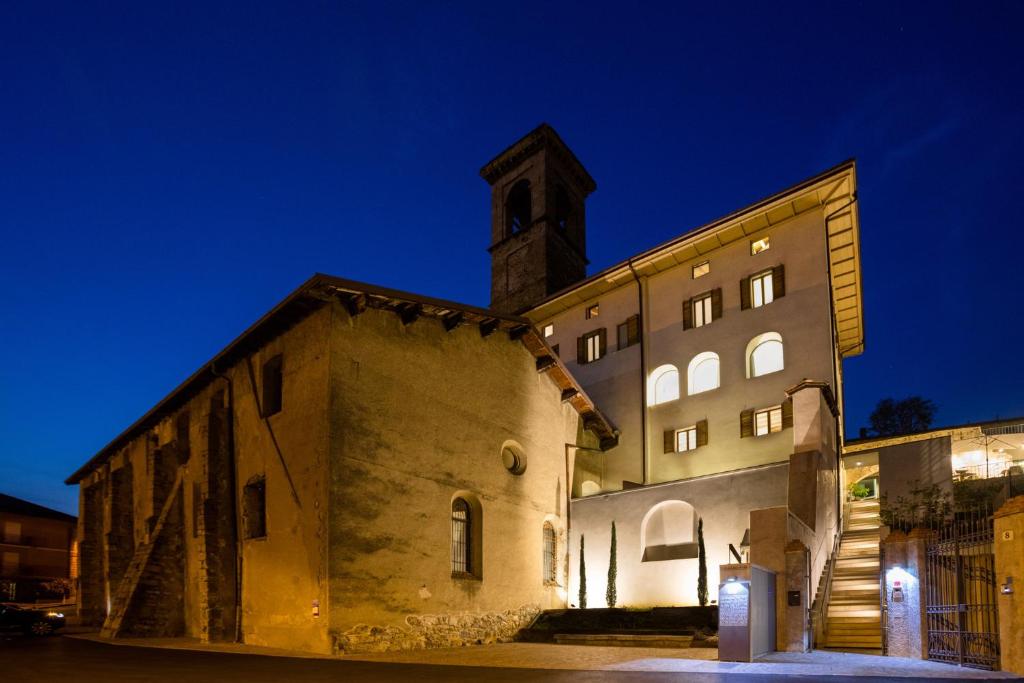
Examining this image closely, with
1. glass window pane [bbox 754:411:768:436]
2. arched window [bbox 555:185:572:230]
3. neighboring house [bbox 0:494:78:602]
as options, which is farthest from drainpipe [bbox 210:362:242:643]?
neighboring house [bbox 0:494:78:602]

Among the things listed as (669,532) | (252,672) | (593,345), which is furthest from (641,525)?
(252,672)

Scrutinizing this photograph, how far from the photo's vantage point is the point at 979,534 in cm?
1190

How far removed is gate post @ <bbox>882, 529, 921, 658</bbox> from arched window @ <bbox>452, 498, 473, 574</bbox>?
Result: 977 centimetres

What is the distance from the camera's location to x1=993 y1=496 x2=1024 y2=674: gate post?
10.7 meters

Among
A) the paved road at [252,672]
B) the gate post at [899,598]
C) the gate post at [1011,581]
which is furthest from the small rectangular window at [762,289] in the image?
the paved road at [252,672]

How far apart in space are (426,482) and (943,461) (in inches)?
668

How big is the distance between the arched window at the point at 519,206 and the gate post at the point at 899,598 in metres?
28.1

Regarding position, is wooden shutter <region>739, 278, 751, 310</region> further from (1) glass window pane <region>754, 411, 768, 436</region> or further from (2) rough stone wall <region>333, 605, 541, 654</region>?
(2) rough stone wall <region>333, 605, 541, 654</region>

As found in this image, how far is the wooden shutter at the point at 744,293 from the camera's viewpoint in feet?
84.6

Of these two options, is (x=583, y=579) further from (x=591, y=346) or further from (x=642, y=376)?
(x=591, y=346)

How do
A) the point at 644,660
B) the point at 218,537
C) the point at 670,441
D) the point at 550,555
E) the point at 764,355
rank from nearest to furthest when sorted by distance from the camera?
the point at 644,660 → the point at 218,537 → the point at 550,555 → the point at 764,355 → the point at 670,441

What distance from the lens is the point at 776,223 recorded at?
84.3ft

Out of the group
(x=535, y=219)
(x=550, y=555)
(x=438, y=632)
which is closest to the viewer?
(x=438, y=632)

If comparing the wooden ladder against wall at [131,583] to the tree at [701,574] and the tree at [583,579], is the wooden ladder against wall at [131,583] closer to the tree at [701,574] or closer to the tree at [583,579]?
the tree at [583,579]
